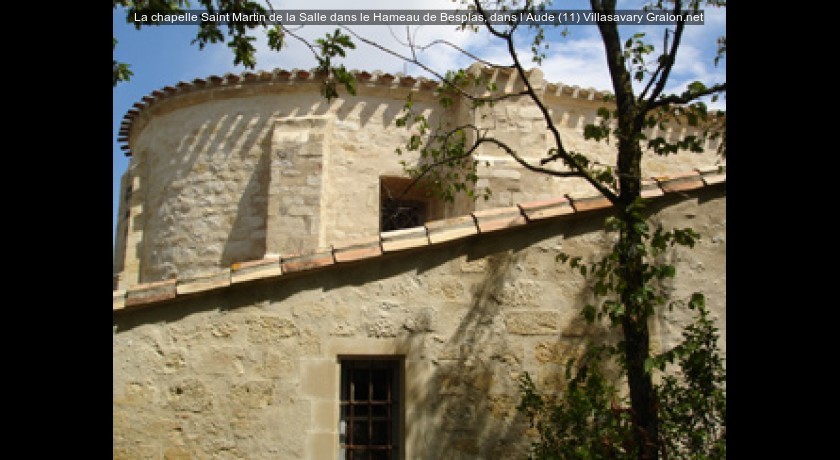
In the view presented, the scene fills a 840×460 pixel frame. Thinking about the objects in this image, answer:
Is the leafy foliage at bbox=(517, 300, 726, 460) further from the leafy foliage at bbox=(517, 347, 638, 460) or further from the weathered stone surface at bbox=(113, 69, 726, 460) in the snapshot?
the weathered stone surface at bbox=(113, 69, 726, 460)

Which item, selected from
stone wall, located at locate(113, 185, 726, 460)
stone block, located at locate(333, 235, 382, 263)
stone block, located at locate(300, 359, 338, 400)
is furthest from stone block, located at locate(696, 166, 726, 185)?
stone block, located at locate(300, 359, 338, 400)

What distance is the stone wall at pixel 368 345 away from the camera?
4383 mm

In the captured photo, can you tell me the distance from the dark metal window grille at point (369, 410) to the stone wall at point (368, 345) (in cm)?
17

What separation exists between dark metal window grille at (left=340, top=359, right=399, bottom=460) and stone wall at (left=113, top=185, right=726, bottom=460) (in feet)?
0.55

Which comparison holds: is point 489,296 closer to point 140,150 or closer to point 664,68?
point 664,68

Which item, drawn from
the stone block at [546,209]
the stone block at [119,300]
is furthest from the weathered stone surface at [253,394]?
the stone block at [546,209]

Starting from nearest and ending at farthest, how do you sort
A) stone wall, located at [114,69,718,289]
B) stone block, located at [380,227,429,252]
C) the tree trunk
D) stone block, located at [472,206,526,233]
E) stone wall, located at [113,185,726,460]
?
the tree trunk < stone wall, located at [113,185,726,460] < stone block, located at [380,227,429,252] < stone block, located at [472,206,526,233] < stone wall, located at [114,69,718,289]

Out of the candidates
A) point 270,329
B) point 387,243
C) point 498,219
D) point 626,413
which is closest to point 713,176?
point 498,219

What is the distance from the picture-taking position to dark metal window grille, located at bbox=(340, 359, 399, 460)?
458 centimetres

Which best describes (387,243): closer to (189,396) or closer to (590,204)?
(590,204)

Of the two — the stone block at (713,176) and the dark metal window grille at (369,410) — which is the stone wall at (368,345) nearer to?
the dark metal window grille at (369,410)

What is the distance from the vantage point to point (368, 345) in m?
4.55
